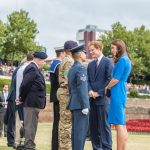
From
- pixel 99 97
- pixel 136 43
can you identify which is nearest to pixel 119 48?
pixel 99 97

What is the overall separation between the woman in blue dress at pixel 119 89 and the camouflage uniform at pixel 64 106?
2.75 ft

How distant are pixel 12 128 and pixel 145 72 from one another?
243 feet

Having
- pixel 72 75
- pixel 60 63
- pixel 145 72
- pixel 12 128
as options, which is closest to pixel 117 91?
pixel 72 75

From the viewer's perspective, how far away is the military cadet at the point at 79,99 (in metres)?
7.74

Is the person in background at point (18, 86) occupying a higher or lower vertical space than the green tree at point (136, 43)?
lower

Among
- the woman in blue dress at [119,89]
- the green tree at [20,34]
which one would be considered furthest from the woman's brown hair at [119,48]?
the green tree at [20,34]

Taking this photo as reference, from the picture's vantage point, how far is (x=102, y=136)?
895 cm

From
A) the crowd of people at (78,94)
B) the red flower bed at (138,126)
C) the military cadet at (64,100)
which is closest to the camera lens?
the crowd of people at (78,94)

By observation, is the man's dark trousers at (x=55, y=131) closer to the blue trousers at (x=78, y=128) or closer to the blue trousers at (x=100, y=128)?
the blue trousers at (x=100, y=128)

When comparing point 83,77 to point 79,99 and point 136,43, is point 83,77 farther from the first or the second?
point 136,43

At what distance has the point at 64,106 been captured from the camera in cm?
859

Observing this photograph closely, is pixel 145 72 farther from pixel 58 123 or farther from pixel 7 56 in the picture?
pixel 58 123

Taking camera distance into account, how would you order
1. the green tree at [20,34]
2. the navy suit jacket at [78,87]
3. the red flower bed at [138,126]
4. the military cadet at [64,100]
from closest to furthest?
the navy suit jacket at [78,87] → the military cadet at [64,100] → the red flower bed at [138,126] → the green tree at [20,34]

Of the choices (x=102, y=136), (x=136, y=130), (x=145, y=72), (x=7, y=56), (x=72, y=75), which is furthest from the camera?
(x=145, y=72)
